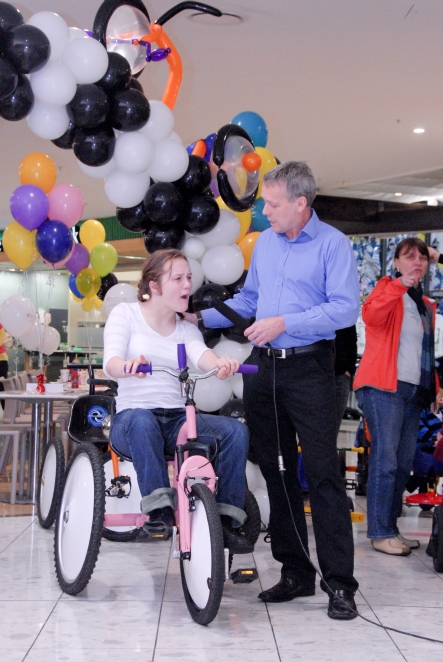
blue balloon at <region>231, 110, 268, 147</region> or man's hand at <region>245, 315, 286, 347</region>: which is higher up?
blue balloon at <region>231, 110, 268, 147</region>

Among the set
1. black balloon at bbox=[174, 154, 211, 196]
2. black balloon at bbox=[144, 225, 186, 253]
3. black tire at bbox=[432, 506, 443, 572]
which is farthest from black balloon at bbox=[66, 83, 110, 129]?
black tire at bbox=[432, 506, 443, 572]

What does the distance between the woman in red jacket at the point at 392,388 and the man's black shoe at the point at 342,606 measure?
106 centimetres

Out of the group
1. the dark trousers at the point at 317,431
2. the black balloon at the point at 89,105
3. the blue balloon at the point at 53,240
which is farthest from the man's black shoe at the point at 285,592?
the blue balloon at the point at 53,240

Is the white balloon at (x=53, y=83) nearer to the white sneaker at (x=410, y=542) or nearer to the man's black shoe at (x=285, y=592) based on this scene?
the man's black shoe at (x=285, y=592)

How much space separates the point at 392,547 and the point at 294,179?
78.3 inches

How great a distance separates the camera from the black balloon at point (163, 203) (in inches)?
160

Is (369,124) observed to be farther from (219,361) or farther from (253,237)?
(219,361)

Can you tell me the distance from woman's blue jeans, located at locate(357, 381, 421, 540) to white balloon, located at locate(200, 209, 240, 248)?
3.74 feet

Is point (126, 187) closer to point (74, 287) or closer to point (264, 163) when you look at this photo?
point (264, 163)

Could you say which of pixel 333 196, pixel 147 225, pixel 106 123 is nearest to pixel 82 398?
pixel 147 225

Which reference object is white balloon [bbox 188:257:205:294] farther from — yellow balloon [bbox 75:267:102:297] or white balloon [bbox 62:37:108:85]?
yellow balloon [bbox 75:267:102:297]

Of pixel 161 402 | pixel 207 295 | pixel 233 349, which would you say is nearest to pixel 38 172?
pixel 207 295

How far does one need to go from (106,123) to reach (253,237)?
1.10 meters

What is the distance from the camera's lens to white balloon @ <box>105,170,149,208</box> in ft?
13.7
